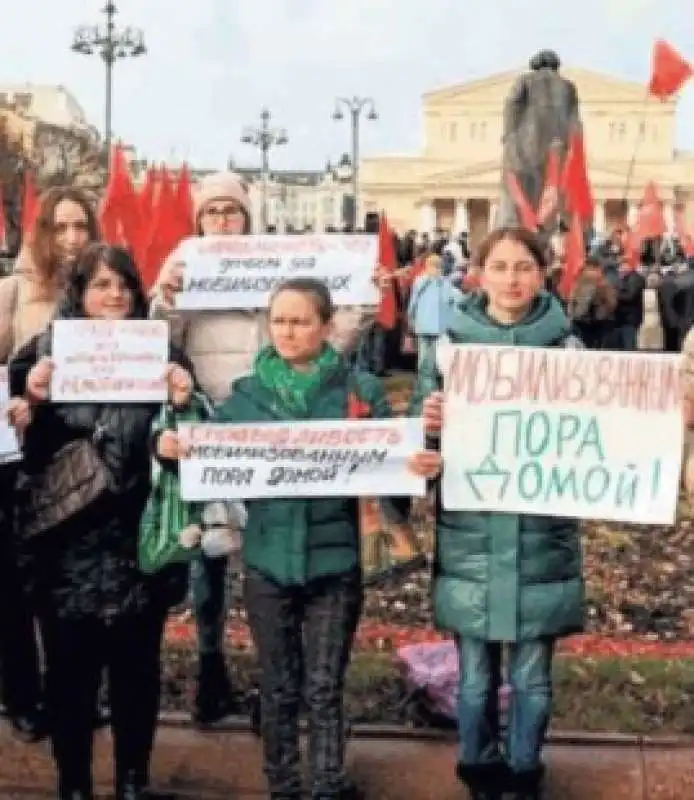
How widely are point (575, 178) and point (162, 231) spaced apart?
129 inches

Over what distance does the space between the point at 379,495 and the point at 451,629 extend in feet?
1.36

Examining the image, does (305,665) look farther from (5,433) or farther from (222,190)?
(222,190)

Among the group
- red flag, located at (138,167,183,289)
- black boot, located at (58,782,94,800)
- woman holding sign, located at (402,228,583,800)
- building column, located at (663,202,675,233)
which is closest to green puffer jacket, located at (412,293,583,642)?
woman holding sign, located at (402,228,583,800)

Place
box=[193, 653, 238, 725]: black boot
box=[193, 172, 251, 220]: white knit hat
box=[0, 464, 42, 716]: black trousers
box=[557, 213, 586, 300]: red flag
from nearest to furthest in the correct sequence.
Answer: box=[193, 172, 251, 220]: white knit hat, box=[0, 464, 42, 716]: black trousers, box=[193, 653, 238, 725]: black boot, box=[557, 213, 586, 300]: red flag

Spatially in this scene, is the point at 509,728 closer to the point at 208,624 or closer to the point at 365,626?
the point at 208,624

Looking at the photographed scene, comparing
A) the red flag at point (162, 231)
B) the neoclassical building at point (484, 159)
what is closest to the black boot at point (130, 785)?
the red flag at point (162, 231)

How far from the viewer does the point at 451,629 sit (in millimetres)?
4719

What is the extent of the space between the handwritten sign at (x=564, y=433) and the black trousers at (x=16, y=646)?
157 cm

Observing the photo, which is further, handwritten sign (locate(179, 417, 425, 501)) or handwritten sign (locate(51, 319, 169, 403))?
handwritten sign (locate(51, 319, 169, 403))

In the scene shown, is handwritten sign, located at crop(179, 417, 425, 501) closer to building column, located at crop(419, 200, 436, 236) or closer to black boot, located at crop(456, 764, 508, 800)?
black boot, located at crop(456, 764, 508, 800)

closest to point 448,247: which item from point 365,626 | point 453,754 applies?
point 365,626

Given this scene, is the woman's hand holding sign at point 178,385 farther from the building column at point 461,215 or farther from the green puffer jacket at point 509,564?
the building column at point 461,215

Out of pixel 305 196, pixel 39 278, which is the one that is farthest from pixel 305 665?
pixel 305 196

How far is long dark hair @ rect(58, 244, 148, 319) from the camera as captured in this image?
4770 mm
